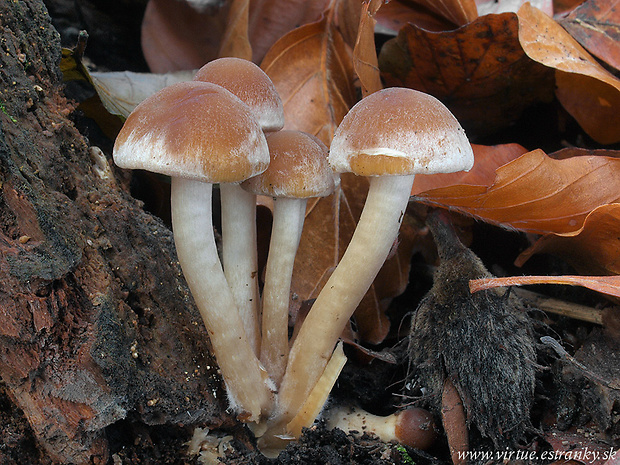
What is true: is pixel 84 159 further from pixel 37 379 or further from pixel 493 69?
pixel 493 69

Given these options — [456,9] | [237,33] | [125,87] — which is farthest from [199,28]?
[456,9]

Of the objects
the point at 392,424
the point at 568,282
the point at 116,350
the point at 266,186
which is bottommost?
the point at 392,424

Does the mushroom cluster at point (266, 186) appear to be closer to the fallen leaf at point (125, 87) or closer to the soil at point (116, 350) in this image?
the soil at point (116, 350)

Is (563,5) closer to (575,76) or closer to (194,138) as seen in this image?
(575,76)

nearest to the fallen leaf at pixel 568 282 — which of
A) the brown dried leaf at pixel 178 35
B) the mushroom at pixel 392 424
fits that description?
the mushroom at pixel 392 424

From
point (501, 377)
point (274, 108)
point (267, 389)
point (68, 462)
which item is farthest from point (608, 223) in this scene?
point (68, 462)

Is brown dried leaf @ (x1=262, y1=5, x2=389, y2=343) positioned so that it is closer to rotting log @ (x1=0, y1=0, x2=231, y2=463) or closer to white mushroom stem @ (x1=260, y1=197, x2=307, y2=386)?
white mushroom stem @ (x1=260, y1=197, x2=307, y2=386)

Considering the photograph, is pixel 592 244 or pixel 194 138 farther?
pixel 592 244
